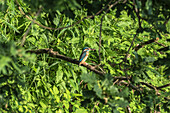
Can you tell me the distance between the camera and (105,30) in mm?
4359

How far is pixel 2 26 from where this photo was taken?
141 inches

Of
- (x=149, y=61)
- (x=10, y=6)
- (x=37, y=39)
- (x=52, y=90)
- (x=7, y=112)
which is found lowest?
(x=7, y=112)

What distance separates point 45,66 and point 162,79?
2.60 m

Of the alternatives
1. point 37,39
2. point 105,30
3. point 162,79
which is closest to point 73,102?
point 37,39

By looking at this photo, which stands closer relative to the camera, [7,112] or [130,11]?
[130,11]

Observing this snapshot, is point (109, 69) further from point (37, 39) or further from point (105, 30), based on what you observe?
A: point (37, 39)

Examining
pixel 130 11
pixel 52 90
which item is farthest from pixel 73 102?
pixel 130 11

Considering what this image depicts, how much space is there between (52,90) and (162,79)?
8.15ft

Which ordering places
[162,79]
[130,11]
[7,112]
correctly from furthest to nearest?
1. [162,79]
2. [7,112]
3. [130,11]

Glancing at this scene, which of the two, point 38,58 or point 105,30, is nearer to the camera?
point 38,58

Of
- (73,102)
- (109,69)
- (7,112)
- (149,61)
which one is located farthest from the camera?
(109,69)

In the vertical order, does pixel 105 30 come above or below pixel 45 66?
above

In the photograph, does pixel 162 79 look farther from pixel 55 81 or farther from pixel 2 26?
pixel 2 26

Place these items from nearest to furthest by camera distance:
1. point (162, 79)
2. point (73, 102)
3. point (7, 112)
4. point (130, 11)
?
1. point (130, 11)
2. point (7, 112)
3. point (73, 102)
4. point (162, 79)
